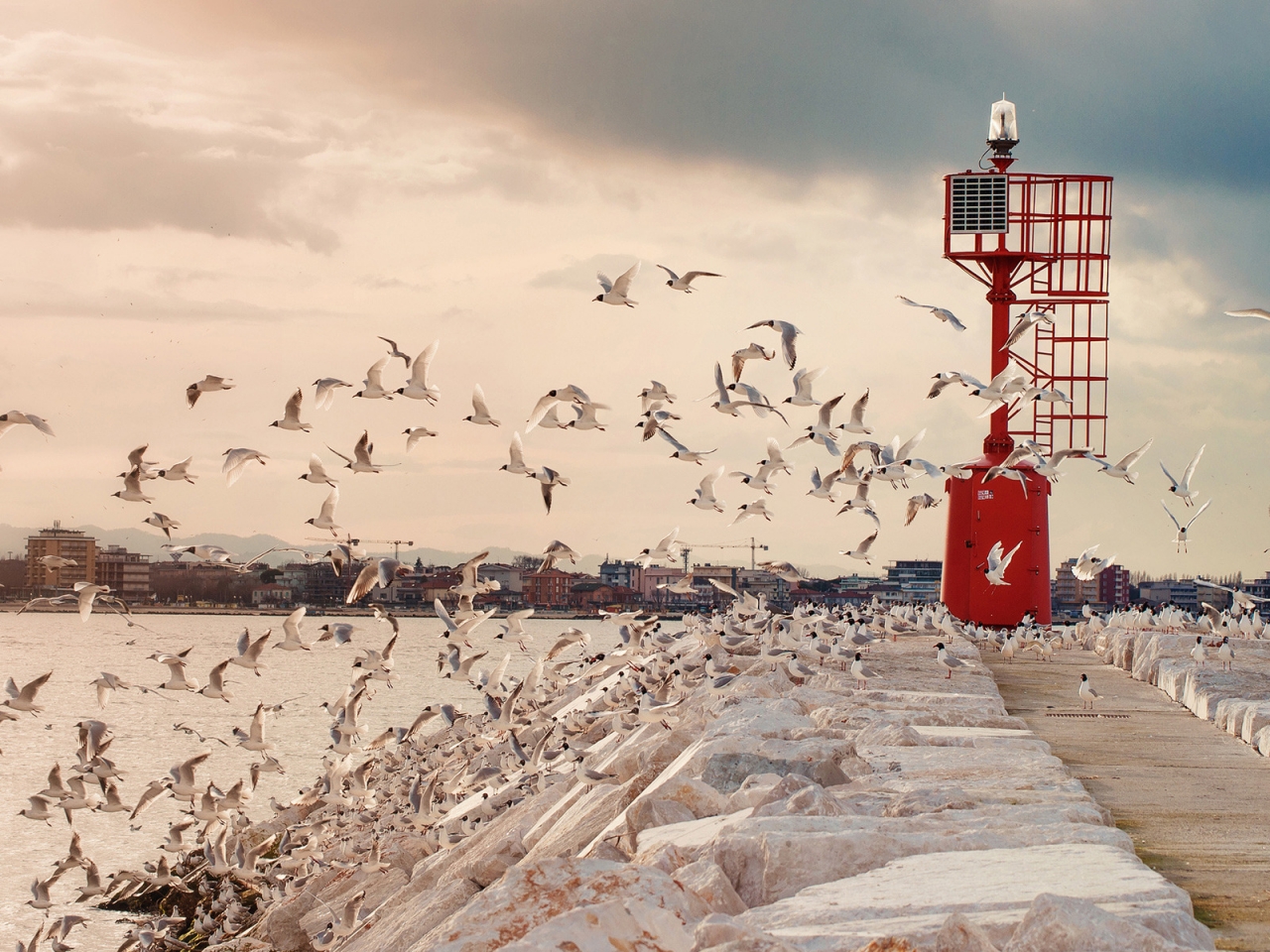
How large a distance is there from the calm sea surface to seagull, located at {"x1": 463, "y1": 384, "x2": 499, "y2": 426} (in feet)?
8.67

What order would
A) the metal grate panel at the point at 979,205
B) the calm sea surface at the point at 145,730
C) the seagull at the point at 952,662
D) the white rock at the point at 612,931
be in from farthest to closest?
1. the metal grate panel at the point at 979,205
2. the calm sea surface at the point at 145,730
3. the seagull at the point at 952,662
4. the white rock at the point at 612,931

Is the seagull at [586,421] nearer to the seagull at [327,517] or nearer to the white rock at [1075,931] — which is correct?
the seagull at [327,517]

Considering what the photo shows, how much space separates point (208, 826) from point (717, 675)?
783 cm

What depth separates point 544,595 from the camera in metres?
82.7

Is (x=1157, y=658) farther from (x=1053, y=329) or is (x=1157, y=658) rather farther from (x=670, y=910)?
(x=670, y=910)

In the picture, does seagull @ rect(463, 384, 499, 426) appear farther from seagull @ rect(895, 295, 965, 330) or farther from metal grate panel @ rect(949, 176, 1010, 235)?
metal grate panel @ rect(949, 176, 1010, 235)

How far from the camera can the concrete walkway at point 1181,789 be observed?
571 centimetres

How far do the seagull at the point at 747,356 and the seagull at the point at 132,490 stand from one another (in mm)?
5171

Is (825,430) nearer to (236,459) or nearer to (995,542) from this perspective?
(236,459)

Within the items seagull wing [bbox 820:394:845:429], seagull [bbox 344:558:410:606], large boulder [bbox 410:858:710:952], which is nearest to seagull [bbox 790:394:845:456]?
seagull wing [bbox 820:394:845:429]

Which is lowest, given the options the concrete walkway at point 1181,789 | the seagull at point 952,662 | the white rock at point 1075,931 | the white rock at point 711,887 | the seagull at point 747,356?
the white rock at point 711,887

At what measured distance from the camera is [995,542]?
24.3m

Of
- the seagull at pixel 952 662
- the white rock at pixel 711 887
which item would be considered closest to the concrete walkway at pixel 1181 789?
the seagull at pixel 952 662

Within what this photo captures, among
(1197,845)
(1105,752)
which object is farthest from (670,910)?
(1105,752)
